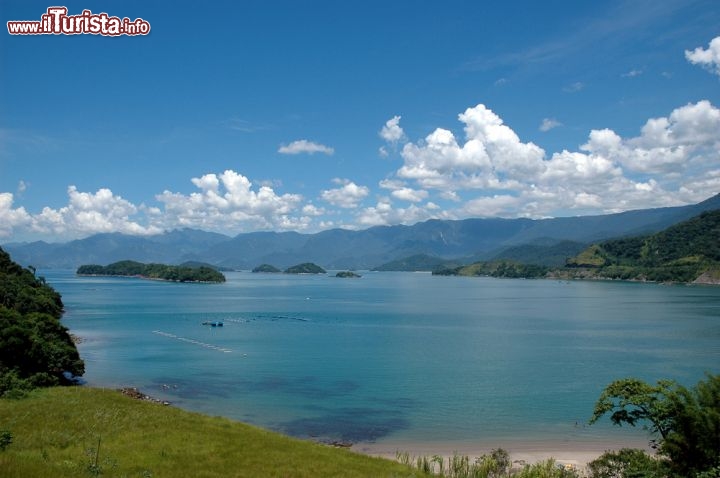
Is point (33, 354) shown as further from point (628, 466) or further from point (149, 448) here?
point (628, 466)

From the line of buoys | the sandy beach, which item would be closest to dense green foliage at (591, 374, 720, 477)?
the sandy beach

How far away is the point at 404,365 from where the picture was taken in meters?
63.7

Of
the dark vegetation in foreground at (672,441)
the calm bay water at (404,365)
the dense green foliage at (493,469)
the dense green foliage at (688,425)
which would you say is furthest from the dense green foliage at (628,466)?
the calm bay water at (404,365)

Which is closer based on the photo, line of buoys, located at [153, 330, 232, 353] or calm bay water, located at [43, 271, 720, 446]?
calm bay water, located at [43, 271, 720, 446]

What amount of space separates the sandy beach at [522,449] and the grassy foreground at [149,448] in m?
7.14

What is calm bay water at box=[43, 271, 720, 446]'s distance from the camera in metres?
41.8

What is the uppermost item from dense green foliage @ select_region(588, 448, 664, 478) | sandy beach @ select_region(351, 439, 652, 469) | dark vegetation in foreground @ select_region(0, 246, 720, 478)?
dark vegetation in foreground @ select_region(0, 246, 720, 478)

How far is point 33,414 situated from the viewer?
30.9 metres

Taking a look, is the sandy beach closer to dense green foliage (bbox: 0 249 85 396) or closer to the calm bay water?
the calm bay water

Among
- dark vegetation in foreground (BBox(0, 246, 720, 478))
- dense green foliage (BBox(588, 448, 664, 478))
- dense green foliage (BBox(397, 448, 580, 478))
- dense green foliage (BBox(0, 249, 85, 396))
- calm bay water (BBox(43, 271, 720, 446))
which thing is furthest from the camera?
calm bay water (BBox(43, 271, 720, 446))

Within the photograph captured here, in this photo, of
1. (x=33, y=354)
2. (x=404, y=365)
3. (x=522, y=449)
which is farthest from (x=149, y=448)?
(x=404, y=365)

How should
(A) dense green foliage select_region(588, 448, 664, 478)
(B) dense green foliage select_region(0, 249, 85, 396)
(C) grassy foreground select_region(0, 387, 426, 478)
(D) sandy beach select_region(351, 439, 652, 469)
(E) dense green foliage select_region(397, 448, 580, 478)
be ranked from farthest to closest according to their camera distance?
1. (B) dense green foliage select_region(0, 249, 85, 396)
2. (D) sandy beach select_region(351, 439, 652, 469)
3. (E) dense green foliage select_region(397, 448, 580, 478)
4. (A) dense green foliage select_region(588, 448, 664, 478)
5. (C) grassy foreground select_region(0, 387, 426, 478)

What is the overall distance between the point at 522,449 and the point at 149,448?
926 inches

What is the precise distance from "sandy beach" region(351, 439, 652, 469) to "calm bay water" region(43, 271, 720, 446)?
0.85 meters
